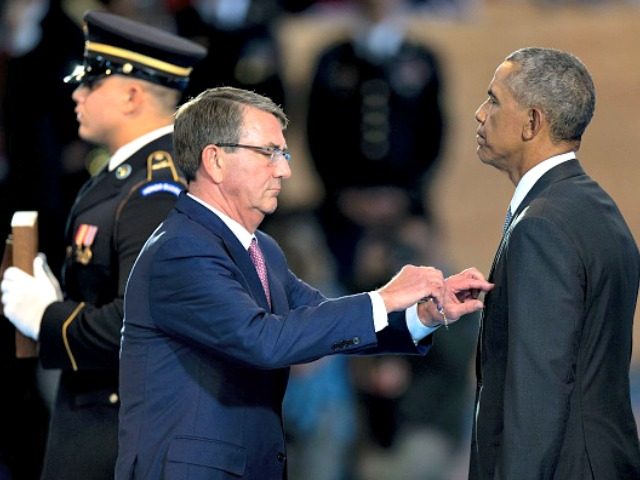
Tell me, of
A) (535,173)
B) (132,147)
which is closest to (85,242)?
(132,147)

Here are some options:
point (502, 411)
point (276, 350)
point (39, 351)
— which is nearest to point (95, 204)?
point (39, 351)

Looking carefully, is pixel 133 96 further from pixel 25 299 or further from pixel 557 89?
pixel 557 89

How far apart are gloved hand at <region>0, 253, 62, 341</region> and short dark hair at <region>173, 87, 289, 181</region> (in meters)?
0.75

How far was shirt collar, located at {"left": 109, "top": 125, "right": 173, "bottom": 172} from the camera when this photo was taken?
392 cm

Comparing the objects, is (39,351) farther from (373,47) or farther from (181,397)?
(373,47)

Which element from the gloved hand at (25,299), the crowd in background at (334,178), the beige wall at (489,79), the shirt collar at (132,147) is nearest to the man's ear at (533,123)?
the shirt collar at (132,147)

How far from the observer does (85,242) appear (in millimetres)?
3803

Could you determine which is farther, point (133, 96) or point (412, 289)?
point (133, 96)

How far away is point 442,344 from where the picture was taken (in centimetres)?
584

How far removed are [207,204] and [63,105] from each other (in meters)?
2.37

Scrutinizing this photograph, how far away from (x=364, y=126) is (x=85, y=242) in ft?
8.41

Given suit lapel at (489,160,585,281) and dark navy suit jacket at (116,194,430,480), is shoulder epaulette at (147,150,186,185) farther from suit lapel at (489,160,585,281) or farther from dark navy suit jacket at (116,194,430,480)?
suit lapel at (489,160,585,281)

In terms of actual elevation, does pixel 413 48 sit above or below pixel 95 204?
above

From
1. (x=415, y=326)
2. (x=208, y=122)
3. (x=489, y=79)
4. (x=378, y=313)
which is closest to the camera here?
(x=378, y=313)
